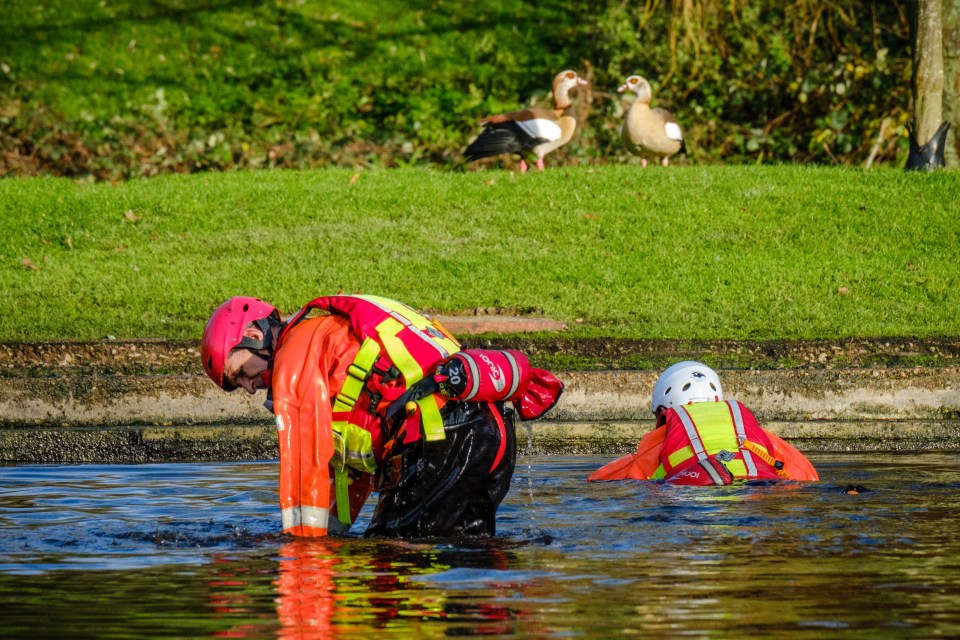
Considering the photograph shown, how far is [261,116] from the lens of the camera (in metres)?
22.7

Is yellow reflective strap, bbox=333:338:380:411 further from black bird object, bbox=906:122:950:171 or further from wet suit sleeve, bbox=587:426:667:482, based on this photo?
black bird object, bbox=906:122:950:171

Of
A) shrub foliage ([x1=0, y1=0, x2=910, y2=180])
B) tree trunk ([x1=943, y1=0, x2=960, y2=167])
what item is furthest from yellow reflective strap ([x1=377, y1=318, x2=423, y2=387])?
shrub foliage ([x1=0, y1=0, x2=910, y2=180])

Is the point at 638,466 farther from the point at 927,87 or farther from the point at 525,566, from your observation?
the point at 927,87

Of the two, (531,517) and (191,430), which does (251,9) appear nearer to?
(191,430)

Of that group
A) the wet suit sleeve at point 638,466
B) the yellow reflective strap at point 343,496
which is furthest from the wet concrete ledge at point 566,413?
the yellow reflective strap at point 343,496

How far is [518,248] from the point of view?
14.5 meters

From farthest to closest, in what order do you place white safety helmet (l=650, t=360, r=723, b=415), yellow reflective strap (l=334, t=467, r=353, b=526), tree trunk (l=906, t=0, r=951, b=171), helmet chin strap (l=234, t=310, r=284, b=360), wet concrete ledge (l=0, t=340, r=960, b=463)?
tree trunk (l=906, t=0, r=951, b=171) < wet concrete ledge (l=0, t=340, r=960, b=463) < white safety helmet (l=650, t=360, r=723, b=415) < yellow reflective strap (l=334, t=467, r=353, b=526) < helmet chin strap (l=234, t=310, r=284, b=360)

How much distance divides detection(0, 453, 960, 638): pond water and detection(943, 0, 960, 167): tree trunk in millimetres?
10985

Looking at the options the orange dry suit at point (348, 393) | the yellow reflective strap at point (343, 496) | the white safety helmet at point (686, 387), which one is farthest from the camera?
the white safety helmet at point (686, 387)

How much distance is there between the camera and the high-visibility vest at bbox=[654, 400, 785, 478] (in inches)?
310

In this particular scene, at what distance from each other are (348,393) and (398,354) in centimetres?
23

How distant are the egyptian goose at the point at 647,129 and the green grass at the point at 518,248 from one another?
574 millimetres

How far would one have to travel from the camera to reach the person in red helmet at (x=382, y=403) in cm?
551

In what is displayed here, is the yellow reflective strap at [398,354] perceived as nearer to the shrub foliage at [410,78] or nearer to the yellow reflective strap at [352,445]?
the yellow reflective strap at [352,445]
